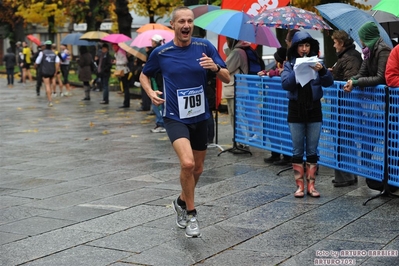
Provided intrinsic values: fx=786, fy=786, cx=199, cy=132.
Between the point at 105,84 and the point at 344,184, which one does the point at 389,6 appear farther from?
the point at 105,84

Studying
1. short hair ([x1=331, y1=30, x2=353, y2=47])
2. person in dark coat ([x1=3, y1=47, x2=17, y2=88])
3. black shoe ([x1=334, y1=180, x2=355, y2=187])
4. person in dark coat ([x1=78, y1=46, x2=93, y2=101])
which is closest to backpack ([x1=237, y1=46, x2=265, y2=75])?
short hair ([x1=331, y1=30, x2=353, y2=47])

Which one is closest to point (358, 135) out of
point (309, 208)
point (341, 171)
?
point (341, 171)

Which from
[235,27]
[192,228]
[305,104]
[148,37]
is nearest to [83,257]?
[192,228]

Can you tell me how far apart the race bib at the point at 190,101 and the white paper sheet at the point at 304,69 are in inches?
69.8

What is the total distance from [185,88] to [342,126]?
3.02 metres

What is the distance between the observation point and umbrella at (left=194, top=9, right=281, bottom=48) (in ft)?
37.4

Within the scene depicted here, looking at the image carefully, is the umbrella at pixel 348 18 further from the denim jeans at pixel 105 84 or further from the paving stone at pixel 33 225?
the denim jeans at pixel 105 84

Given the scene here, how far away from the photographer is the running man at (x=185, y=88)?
677 cm

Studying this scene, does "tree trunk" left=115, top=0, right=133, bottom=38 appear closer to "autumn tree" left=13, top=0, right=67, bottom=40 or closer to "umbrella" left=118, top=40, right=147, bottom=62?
"umbrella" left=118, top=40, right=147, bottom=62

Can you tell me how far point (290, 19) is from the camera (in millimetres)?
10297

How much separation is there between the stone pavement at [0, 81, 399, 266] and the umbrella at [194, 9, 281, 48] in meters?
1.78

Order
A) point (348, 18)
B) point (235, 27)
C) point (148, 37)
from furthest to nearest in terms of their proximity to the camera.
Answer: point (148, 37), point (235, 27), point (348, 18)

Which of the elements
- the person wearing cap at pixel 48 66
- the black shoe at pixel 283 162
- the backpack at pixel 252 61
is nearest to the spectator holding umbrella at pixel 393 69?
the black shoe at pixel 283 162

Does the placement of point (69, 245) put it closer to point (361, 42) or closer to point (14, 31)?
point (361, 42)
